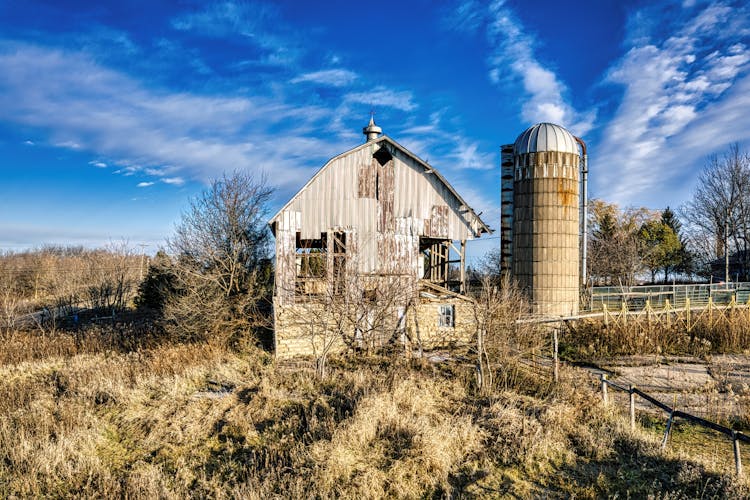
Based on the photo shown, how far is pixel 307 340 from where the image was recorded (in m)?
15.5

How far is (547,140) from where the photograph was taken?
19656 mm

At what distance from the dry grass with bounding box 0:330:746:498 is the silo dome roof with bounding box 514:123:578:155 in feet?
38.7

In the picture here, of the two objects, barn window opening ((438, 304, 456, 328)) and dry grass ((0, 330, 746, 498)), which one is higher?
barn window opening ((438, 304, 456, 328))

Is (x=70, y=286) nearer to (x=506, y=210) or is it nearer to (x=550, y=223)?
(x=506, y=210)

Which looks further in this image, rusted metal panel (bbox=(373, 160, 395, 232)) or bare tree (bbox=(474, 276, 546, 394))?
rusted metal panel (bbox=(373, 160, 395, 232))

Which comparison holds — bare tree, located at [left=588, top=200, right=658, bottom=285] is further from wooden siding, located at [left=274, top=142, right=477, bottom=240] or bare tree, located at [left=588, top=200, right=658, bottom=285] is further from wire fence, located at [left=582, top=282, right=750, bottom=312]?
wooden siding, located at [left=274, top=142, right=477, bottom=240]

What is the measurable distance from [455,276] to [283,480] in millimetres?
32038

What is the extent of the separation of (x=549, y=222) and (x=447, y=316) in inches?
268

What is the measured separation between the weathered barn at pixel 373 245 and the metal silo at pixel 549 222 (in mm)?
3946

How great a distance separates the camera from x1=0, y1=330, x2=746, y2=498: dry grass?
6754 mm

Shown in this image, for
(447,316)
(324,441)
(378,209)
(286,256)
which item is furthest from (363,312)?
(324,441)

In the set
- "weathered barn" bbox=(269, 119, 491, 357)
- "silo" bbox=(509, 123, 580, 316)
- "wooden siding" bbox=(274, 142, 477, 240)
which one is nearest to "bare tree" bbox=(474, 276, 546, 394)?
"weathered barn" bbox=(269, 119, 491, 357)

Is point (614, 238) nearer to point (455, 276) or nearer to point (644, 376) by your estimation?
point (455, 276)

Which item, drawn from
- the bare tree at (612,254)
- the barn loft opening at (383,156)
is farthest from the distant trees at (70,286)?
the bare tree at (612,254)
